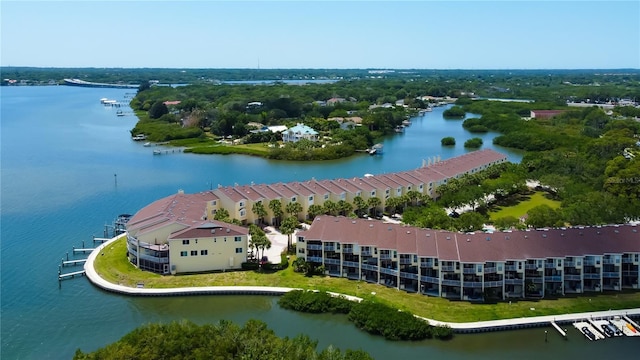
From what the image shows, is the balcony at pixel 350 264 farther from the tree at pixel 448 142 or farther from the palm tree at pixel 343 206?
the tree at pixel 448 142

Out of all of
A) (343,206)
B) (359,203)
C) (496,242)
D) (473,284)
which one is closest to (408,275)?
(473,284)

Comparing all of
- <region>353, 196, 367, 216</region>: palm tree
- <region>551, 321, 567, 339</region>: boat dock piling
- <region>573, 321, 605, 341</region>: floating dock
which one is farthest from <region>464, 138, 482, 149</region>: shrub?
<region>551, 321, 567, 339</region>: boat dock piling

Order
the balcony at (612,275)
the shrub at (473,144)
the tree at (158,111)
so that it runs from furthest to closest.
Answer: the tree at (158,111)
the shrub at (473,144)
the balcony at (612,275)

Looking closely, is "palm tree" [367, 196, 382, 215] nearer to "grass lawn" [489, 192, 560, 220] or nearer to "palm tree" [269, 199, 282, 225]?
"palm tree" [269, 199, 282, 225]

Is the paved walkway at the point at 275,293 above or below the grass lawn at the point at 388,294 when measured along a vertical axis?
below

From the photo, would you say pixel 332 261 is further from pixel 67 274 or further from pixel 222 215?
pixel 67 274

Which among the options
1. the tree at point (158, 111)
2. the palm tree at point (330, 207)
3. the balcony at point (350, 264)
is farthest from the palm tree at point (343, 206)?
the tree at point (158, 111)

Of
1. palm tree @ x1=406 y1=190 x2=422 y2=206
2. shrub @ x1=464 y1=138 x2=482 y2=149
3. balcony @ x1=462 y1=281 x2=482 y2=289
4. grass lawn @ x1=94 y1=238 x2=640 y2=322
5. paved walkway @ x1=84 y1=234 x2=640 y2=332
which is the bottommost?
paved walkway @ x1=84 y1=234 x2=640 y2=332
